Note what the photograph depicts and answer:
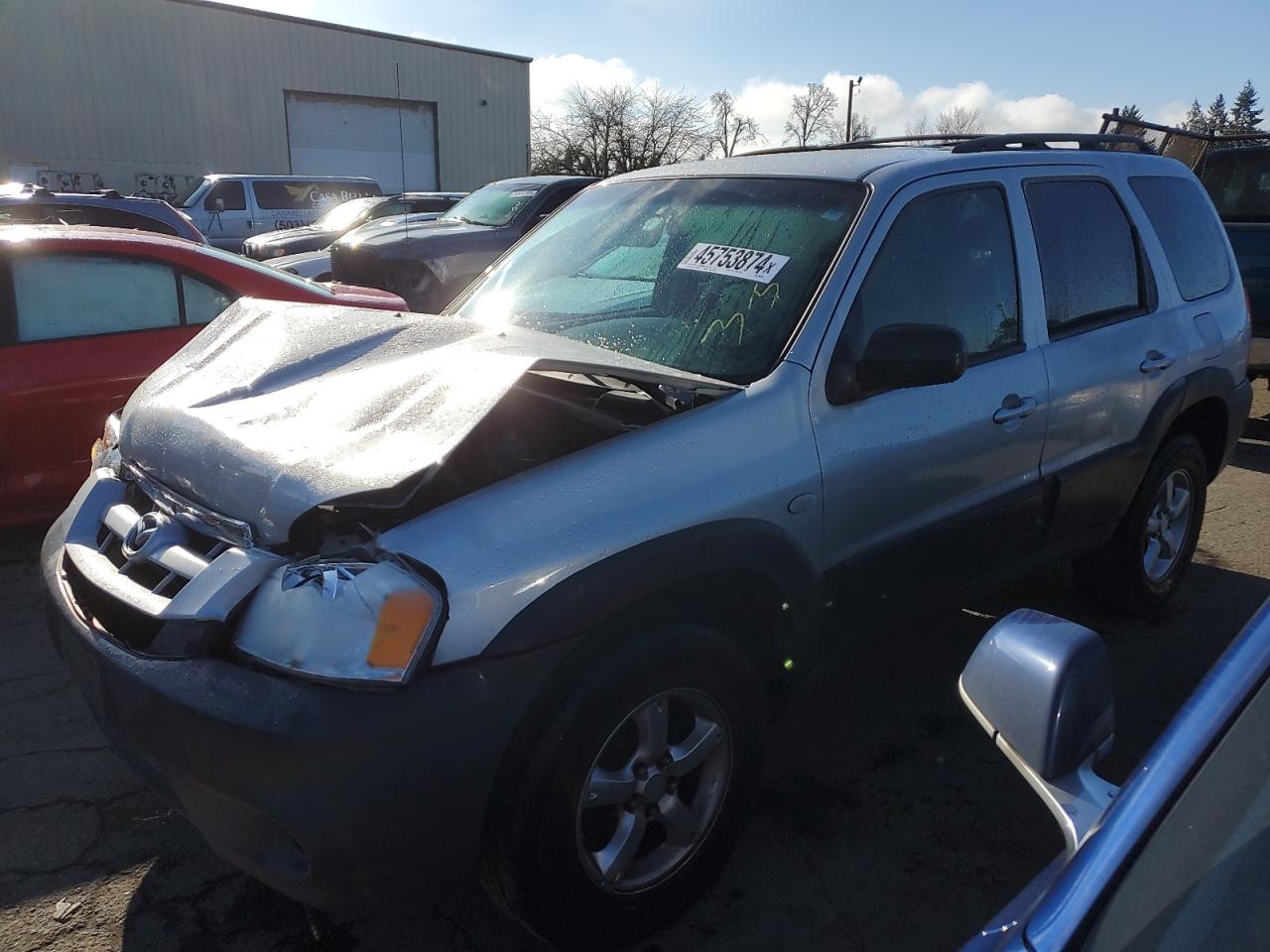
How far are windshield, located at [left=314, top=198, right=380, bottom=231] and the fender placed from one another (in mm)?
12497

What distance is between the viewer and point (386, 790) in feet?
5.70

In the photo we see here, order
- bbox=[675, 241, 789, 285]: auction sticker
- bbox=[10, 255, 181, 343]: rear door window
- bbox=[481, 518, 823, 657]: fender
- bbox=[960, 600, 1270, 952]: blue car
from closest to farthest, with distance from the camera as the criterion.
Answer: bbox=[960, 600, 1270, 952]: blue car, bbox=[481, 518, 823, 657]: fender, bbox=[675, 241, 789, 285]: auction sticker, bbox=[10, 255, 181, 343]: rear door window

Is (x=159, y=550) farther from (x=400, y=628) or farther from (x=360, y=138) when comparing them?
(x=360, y=138)

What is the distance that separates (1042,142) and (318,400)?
2.89 m

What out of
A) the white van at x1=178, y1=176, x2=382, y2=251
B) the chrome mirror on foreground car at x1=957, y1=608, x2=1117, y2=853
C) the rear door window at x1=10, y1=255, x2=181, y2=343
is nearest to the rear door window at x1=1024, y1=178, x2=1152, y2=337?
the chrome mirror on foreground car at x1=957, y1=608, x2=1117, y2=853

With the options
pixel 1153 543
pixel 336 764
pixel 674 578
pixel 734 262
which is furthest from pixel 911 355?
pixel 1153 543

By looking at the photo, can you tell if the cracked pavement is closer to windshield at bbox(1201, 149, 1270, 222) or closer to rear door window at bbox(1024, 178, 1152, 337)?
rear door window at bbox(1024, 178, 1152, 337)

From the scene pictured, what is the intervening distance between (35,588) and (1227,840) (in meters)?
4.62

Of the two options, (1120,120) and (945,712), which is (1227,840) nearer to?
(945,712)

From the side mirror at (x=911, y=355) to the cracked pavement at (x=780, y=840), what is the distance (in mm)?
820

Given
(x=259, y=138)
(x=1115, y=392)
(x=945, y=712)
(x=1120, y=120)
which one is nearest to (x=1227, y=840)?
(x=945, y=712)

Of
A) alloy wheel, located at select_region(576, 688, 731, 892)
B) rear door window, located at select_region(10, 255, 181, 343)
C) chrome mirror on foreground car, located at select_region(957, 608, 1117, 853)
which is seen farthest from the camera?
rear door window, located at select_region(10, 255, 181, 343)

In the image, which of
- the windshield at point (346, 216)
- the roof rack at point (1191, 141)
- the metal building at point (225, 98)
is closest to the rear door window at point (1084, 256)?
the roof rack at point (1191, 141)

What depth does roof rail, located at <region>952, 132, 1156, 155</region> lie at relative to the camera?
3.30 meters
